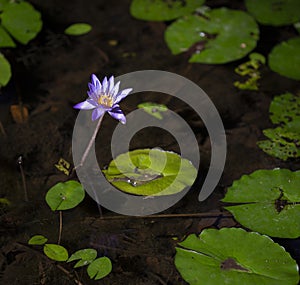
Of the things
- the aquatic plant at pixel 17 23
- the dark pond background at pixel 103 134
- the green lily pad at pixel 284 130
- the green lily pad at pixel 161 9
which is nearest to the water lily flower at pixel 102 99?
the dark pond background at pixel 103 134

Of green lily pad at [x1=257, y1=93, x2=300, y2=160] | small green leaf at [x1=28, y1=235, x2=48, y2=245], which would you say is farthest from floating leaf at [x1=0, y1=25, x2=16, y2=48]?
green lily pad at [x1=257, y1=93, x2=300, y2=160]

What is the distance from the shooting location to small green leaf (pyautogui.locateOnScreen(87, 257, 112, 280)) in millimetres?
2072

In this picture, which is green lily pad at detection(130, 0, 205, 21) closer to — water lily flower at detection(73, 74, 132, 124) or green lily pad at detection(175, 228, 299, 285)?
water lily flower at detection(73, 74, 132, 124)

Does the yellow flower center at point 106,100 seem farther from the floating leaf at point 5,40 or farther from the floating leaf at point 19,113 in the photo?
the floating leaf at point 5,40

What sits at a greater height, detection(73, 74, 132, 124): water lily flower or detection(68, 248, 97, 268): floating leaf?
detection(73, 74, 132, 124): water lily flower

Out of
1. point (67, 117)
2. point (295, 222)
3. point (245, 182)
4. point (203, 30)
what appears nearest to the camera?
point (295, 222)

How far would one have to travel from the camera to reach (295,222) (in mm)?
2139

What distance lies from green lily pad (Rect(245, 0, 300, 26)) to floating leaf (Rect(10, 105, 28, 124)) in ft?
5.70

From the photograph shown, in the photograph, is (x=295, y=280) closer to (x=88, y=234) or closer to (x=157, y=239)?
(x=157, y=239)

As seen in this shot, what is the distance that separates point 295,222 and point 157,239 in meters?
0.63

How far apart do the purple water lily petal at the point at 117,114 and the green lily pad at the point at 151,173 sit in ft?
1.09

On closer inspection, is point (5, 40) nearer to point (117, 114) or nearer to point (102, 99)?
point (102, 99)

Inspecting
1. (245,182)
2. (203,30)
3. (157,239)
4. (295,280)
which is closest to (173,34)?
(203,30)

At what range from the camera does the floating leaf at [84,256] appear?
212cm
